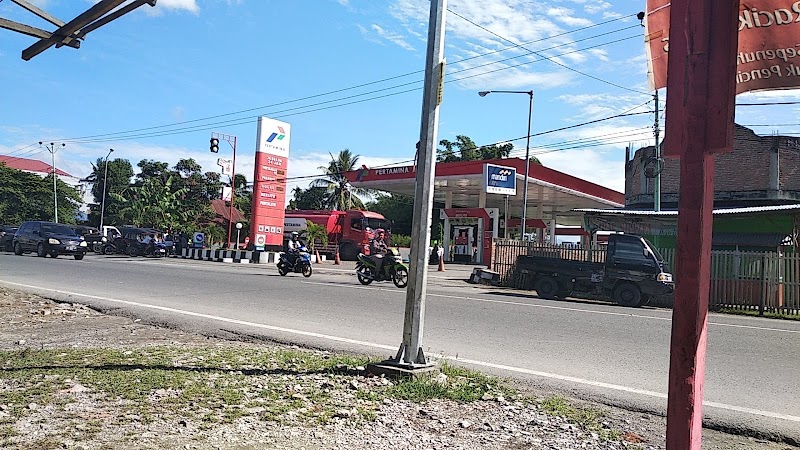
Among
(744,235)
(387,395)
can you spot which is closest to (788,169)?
(744,235)

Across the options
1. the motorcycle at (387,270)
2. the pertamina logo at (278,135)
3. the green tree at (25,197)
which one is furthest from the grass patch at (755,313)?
the green tree at (25,197)

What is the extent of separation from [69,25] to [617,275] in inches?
552

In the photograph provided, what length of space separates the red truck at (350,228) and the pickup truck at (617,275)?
23.0 meters

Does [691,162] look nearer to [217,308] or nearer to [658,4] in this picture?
[658,4]

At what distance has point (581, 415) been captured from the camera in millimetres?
5230

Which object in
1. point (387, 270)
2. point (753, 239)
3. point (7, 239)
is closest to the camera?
point (387, 270)

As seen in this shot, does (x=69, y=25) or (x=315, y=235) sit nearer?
(x=69, y=25)

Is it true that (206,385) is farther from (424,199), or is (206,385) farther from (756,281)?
(756,281)

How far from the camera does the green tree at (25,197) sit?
67938mm

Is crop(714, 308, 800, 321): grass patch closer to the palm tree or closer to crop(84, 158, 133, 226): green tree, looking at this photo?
the palm tree

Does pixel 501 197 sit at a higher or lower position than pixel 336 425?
higher

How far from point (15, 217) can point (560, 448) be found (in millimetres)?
77659

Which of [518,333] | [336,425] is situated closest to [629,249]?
[518,333]

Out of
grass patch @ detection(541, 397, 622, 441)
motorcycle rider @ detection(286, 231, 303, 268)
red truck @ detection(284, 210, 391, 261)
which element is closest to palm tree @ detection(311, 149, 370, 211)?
red truck @ detection(284, 210, 391, 261)
